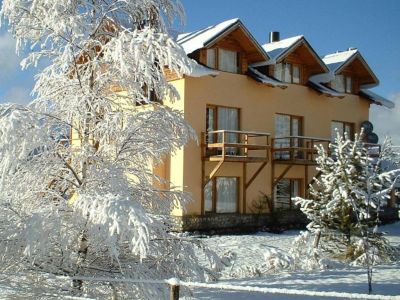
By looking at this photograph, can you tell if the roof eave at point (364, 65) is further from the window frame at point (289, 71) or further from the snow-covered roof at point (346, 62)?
the window frame at point (289, 71)

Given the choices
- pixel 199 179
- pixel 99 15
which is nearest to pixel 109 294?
pixel 99 15

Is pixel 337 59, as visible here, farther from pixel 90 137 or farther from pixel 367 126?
pixel 90 137

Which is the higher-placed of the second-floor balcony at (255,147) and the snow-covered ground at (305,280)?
the second-floor balcony at (255,147)

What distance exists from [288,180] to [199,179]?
5.71 meters

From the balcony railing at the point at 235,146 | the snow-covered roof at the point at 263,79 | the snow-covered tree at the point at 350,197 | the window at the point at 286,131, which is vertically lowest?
the snow-covered tree at the point at 350,197

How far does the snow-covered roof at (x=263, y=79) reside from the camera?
930 inches

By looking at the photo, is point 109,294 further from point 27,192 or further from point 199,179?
point 199,179

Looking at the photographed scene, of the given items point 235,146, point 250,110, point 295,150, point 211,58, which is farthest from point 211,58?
point 295,150

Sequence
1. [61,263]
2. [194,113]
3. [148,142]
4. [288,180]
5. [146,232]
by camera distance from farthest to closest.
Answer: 1. [288,180]
2. [194,113]
3. [148,142]
4. [61,263]
5. [146,232]

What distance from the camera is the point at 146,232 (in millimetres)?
5750

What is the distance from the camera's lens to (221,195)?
23.5m

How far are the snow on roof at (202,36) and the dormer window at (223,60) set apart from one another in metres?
0.73

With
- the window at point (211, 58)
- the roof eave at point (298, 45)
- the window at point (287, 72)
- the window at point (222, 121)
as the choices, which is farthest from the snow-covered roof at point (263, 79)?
the window at point (211, 58)

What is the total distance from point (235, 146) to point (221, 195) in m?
2.93
